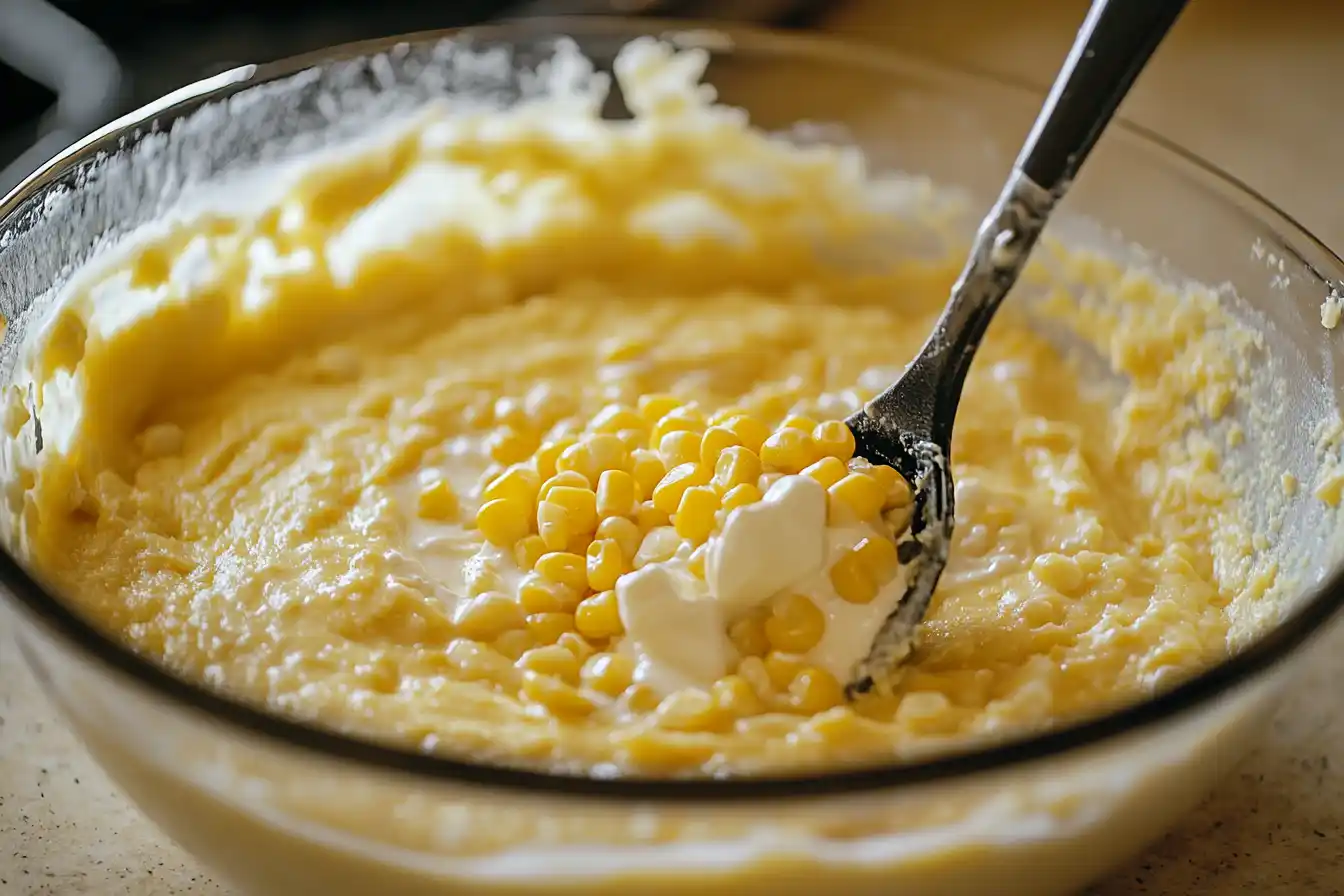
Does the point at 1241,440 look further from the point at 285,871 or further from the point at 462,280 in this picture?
the point at 285,871

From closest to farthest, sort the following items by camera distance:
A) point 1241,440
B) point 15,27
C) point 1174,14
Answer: point 1174,14, point 1241,440, point 15,27

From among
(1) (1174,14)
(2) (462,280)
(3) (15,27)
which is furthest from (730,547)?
(3) (15,27)

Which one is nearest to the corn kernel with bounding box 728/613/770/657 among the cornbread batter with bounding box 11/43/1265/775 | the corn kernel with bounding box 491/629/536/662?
the cornbread batter with bounding box 11/43/1265/775

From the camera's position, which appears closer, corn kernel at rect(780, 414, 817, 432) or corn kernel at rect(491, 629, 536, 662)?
corn kernel at rect(491, 629, 536, 662)

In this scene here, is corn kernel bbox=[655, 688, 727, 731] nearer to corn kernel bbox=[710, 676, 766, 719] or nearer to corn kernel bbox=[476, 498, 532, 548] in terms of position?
corn kernel bbox=[710, 676, 766, 719]

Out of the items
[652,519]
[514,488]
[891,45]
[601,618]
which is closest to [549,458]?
[514,488]

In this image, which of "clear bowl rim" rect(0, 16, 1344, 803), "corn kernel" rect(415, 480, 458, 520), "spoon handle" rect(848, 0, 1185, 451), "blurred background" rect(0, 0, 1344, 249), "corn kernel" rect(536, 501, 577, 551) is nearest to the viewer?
"clear bowl rim" rect(0, 16, 1344, 803)

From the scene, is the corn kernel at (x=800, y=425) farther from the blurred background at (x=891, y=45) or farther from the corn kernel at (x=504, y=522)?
the blurred background at (x=891, y=45)
